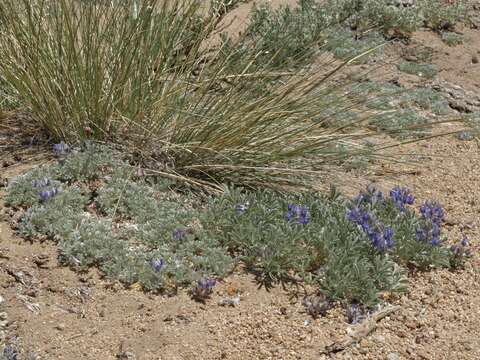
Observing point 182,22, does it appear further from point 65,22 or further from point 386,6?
point 386,6

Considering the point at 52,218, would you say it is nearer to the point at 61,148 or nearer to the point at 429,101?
the point at 61,148

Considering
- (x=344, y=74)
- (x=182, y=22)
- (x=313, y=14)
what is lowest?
(x=344, y=74)

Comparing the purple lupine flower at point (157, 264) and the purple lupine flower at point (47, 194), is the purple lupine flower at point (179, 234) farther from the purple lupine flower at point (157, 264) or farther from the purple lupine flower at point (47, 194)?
the purple lupine flower at point (47, 194)

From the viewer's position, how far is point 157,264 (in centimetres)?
310

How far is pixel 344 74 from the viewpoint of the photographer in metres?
6.02

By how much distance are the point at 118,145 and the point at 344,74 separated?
267 cm

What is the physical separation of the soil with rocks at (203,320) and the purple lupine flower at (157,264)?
0.12 meters

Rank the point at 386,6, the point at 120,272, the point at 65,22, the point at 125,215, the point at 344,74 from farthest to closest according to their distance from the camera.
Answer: the point at 386,6, the point at 344,74, the point at 65,22, the point at 125,215, the point at 120,272

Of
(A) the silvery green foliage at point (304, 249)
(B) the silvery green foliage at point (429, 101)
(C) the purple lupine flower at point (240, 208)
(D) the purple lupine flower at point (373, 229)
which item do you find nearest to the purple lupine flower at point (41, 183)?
(A) the silvery green foliage at point (304, 249)

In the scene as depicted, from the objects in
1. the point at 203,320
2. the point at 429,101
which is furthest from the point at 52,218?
the point at 429,101

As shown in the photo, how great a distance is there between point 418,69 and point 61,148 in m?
3.81

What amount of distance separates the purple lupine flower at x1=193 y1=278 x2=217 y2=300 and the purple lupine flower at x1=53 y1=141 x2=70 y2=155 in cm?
111

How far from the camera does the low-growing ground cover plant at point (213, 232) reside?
3164 mm

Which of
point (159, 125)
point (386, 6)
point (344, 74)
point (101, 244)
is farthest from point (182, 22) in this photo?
point (386, 6)
